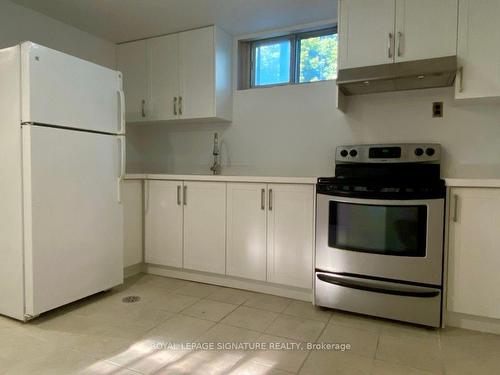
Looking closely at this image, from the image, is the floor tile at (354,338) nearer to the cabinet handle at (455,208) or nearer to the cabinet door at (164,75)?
the cabinet handle at (455,208)

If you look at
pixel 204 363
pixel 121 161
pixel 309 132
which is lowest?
pixel 204 363

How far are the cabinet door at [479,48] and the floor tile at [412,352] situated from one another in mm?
1549

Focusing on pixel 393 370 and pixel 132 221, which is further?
pixel 132 221

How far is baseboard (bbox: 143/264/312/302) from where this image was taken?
8.43 ft

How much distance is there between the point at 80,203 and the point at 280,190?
4.57 feet

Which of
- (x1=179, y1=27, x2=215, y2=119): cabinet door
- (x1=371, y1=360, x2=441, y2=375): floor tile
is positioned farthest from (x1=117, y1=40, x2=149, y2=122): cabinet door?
(x1=371, y1=360, x2=441, y2=375): floor tile

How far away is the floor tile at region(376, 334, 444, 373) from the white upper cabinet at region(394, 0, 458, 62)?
1.76 metres

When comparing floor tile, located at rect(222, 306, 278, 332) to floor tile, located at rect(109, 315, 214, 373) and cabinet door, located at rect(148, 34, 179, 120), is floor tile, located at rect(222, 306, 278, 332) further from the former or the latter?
cabinet door, located at rect(148, 34, 179, 120)

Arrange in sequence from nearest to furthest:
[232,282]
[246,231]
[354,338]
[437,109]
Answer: [354,338] → [437,109] → [246,231] → [232,282]

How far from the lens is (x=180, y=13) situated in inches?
112

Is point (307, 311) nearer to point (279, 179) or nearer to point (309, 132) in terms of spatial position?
point (279, 179)

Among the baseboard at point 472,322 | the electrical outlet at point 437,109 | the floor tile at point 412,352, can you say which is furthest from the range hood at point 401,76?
the floor tile at point 412,352

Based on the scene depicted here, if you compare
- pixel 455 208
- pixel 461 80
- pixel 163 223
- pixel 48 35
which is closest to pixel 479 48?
pixel 461 80

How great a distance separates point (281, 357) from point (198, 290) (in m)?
1.13
